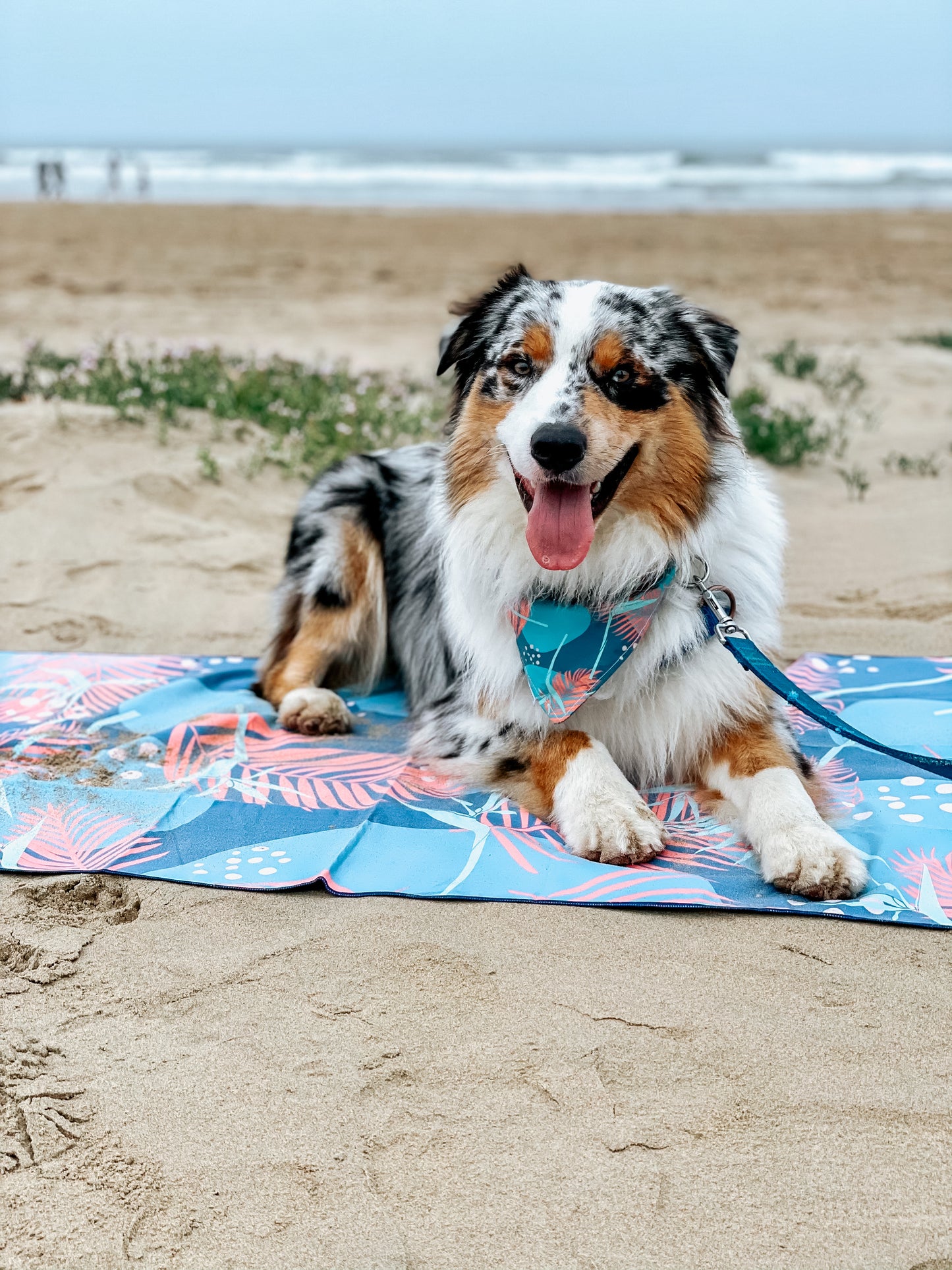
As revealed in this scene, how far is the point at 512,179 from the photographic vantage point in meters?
41.1

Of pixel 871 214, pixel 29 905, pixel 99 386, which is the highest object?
pixel 871 214

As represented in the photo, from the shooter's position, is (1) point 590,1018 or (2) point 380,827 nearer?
(1) point 590,1018

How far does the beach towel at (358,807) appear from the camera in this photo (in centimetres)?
303

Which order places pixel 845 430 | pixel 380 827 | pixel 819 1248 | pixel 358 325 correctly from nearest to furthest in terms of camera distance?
pixel 819 1248, pixel 380 827, pixel 845 430, pixel 358 325

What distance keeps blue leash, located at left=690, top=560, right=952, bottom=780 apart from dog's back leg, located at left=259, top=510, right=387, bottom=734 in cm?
155

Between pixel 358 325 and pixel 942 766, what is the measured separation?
1128 cm

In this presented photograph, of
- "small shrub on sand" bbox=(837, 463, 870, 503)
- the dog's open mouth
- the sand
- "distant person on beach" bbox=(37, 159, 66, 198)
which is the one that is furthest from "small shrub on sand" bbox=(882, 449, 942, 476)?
"distant person on beach" bbox=(37, 159, 66, 198)

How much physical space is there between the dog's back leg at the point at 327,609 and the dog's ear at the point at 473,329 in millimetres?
1133

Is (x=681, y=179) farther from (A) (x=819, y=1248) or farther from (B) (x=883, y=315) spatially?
(A) (x=819, y=1248)

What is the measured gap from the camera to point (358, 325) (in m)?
13.4

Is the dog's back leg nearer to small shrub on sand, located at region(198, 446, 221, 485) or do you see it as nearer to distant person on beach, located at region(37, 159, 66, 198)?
small shrub on sand, located at region(198, 446, 221, 485)

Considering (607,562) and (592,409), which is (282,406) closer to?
(607,562)

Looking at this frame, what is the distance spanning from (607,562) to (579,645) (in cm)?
27

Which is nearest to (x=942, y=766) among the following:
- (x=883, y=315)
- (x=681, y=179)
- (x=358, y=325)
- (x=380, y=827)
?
(x=380, y=827)
